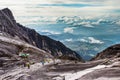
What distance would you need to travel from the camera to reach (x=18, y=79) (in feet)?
305

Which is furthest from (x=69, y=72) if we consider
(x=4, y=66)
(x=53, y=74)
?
(x=4, y=66)

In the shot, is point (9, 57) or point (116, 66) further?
point (9, 57)

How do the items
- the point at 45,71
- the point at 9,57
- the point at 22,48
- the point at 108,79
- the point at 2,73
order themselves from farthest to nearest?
the point at 22,48 < the point at 9,57 < the point at 2,73 < the point at 45,71 < the point at 108,79

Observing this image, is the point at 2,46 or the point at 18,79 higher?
the point at 2,46

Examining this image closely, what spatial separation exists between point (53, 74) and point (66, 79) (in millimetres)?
10688

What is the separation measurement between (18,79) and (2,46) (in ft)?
222

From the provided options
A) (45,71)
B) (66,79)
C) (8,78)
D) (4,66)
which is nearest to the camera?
(66,79)

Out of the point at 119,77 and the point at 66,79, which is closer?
the point at 119,77

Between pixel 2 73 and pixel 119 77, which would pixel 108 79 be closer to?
pixel 119 77

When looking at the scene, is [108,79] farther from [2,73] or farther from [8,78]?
[2,73]

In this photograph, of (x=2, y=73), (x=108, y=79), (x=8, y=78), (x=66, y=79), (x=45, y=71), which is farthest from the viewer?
(x=2, y=73)

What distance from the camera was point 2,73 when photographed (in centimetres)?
11356

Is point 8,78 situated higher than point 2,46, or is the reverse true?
point 2,46

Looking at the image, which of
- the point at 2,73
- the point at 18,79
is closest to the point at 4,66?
the point at 2,73
